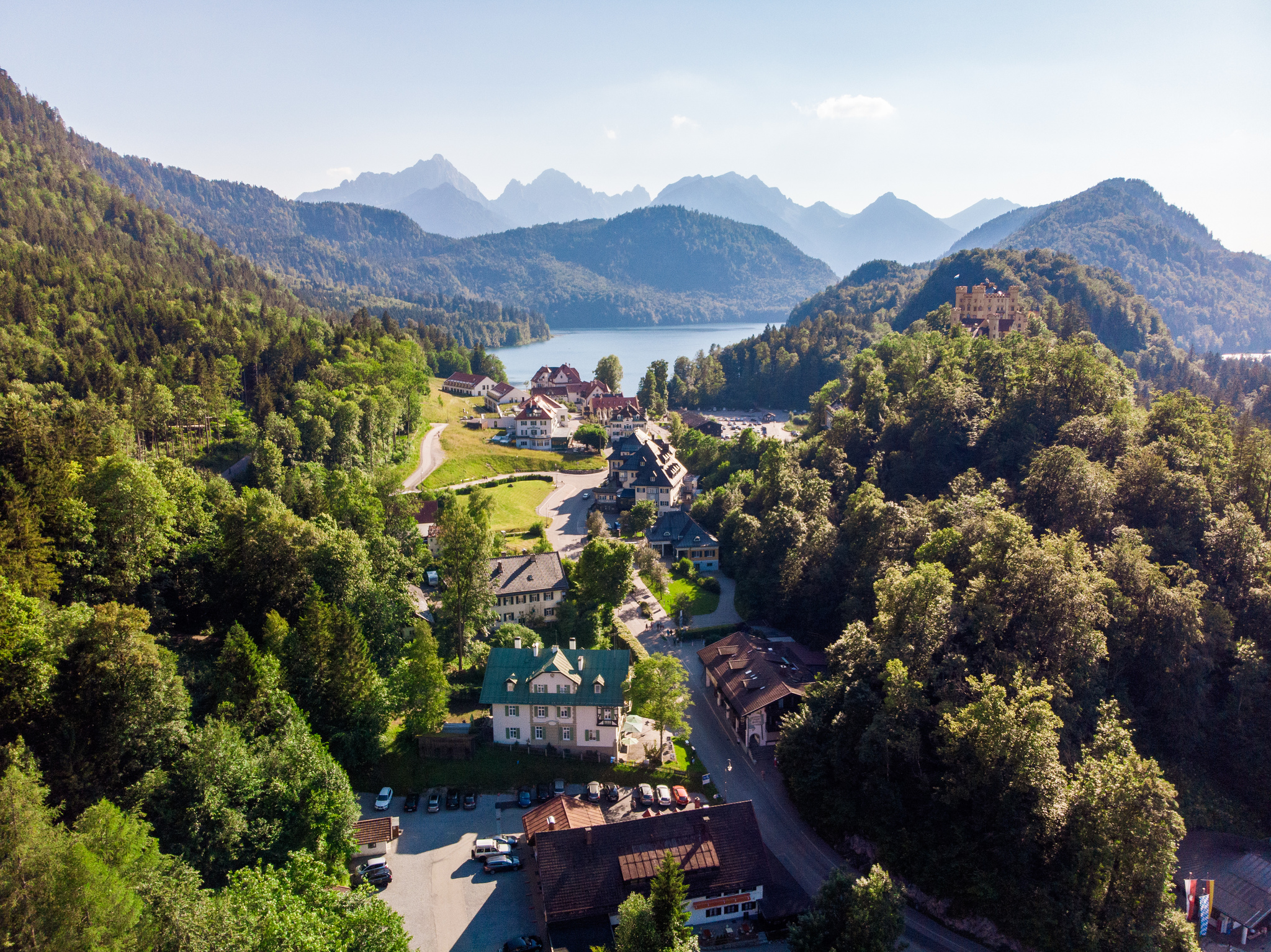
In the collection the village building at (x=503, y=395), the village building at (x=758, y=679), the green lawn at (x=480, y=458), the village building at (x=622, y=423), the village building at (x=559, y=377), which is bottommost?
the village building at (x=758, y=679)

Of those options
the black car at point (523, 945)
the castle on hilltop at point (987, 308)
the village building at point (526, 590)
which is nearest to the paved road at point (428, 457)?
the village building at point (526, 590)

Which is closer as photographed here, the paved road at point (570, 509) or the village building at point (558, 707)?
the village building at point (558, 707)

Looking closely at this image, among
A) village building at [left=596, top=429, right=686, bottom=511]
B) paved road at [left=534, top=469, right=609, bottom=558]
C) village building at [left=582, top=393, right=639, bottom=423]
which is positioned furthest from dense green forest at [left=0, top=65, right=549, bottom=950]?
village building at [left=582, top=393, right=639, bottom=423]

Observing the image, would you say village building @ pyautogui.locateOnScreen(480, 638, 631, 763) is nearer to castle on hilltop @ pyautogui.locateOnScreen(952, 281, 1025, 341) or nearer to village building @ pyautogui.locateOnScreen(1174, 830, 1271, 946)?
village building @ pyautogui.locateOnScreen(1174, 830, 1271, 946)

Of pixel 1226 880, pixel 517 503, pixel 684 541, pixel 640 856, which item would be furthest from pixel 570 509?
pixel 1226 880

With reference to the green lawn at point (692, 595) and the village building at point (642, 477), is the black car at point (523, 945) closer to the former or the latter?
the green lawn at point (692, 595)

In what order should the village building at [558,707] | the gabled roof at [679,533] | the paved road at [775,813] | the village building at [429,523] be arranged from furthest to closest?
the gabled roof at [679,533] < the village building at [429,523] < the village building at [558,707] < the paved road at [775,813]

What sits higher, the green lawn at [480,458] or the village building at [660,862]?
the green lawn at [480,458]
